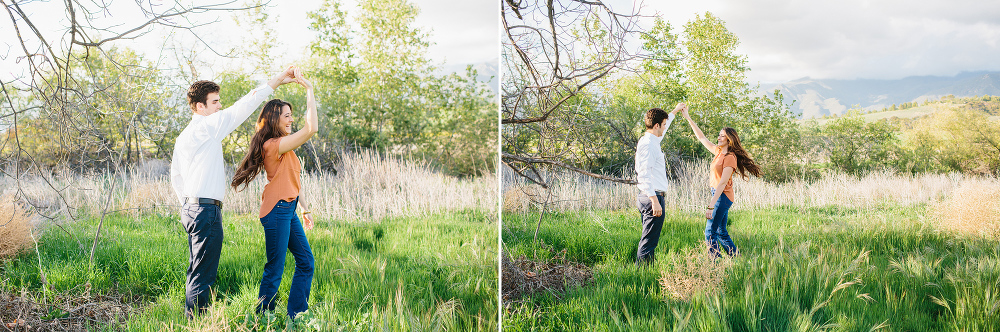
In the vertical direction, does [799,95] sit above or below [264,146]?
above

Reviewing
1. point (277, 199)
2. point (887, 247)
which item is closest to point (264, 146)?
point (277, 199)

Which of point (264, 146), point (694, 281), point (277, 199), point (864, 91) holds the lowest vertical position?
point (694, 281)

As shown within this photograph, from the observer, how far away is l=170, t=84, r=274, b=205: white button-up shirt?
2332mm

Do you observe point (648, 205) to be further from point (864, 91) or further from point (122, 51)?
point (122, 51)

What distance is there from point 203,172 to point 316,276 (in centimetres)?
115

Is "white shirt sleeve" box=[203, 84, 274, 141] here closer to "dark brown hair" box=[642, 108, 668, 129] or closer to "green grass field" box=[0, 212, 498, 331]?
"green grass field" box=[0, 212, 498, 331]

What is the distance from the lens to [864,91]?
552cm

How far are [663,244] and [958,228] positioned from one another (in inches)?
90.9

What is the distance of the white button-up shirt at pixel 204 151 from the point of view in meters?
2.33

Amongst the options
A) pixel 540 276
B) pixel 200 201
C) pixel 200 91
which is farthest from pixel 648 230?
pixel 200 91

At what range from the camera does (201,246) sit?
2373 mm

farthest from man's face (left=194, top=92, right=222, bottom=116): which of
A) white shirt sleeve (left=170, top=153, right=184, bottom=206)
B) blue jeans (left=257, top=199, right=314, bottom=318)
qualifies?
blue jeans (left=257, top=199, right=314, bottom=318)

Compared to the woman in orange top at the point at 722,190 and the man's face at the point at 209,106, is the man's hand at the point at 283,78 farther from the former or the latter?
the woman in orange top at the point at 722,190

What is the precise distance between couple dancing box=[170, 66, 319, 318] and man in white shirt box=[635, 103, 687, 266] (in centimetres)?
210
